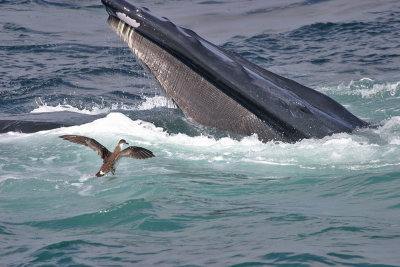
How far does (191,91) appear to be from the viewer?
7.93m

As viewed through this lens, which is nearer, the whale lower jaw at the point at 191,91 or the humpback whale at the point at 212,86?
the humpback whale at the point at 212,86

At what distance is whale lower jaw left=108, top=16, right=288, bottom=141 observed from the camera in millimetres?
7887

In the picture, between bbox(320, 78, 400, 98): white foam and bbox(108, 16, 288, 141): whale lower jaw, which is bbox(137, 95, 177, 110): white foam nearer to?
bbox(320, 78, 400, 98): white foam

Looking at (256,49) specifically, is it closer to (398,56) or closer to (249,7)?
(398,56)

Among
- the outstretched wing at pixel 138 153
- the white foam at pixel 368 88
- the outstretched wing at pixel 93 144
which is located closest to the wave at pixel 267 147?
the outstretched wing at pixel 93 144

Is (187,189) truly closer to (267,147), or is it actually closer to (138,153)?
(138,153)

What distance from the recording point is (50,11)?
79.5ft

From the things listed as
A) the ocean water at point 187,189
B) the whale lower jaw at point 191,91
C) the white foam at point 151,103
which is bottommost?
the ocean water at point 187,189

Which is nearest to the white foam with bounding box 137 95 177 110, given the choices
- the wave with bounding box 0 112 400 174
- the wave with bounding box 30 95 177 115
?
the wave with bounding box 30 95 177 115

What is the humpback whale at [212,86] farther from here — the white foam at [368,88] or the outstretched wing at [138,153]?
the white foam at [368,88]

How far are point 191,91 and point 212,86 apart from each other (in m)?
0.24

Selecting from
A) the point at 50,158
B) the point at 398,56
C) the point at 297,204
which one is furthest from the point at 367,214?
the point at 398,56

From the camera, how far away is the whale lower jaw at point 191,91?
7.89 meters

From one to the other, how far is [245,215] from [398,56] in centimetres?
1196
